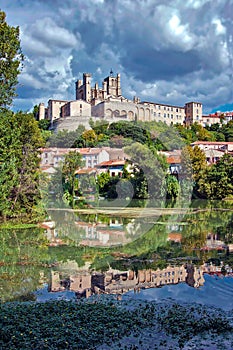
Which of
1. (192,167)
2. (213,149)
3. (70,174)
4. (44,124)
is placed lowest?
(70,174)

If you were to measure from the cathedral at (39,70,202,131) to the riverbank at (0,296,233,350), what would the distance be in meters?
61.6

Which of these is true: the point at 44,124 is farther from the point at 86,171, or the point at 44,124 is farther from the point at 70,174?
the point at 70,174

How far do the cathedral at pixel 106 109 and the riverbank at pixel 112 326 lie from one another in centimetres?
6162

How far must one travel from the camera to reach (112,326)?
6.69 meters

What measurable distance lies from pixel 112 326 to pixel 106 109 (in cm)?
6877

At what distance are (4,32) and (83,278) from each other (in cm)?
1255

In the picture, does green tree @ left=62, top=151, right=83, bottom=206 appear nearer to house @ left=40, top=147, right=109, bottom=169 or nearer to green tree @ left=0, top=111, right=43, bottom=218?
house @ left=40, top=147, right=109, bottom=169

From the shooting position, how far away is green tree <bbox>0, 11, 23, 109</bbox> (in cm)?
1752

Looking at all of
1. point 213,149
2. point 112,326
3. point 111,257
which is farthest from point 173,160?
point 112,326

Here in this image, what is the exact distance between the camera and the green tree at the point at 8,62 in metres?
17.5

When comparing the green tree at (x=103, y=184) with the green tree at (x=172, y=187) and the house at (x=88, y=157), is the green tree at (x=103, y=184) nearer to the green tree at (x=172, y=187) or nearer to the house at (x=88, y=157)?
the house at (x=88, y=157)


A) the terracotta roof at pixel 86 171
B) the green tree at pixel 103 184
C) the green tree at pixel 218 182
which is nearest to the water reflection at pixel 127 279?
the green tree at pixel 218 182

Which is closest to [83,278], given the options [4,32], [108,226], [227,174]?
[108,226]

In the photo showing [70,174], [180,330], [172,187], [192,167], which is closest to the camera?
[180,330]
